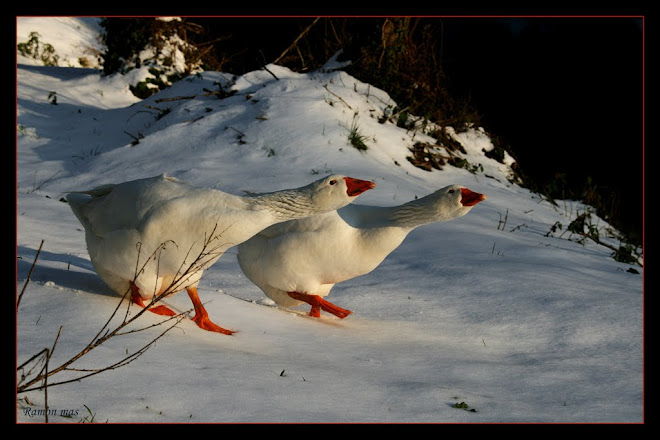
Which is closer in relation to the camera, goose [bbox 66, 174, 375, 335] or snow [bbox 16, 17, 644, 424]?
snow [bbox 16, 17, 644, 424]

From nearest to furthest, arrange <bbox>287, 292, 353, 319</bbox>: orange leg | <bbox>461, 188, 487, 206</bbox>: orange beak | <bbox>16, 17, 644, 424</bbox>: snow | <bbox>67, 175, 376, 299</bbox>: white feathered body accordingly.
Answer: <bbox>16, 17, 644, 424</bbox>: snow < <bbox>67, 175, 376, 299</bbox>: white feathered body < <bbox>461, 188, 487, 206</bbox>: orange beak < <bbox>287, 292, 353, 319</bbox>: orange leg

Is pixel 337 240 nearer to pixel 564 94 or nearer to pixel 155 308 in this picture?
pixel 155 308

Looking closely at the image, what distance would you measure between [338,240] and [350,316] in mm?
664

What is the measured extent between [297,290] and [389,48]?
7.38 m

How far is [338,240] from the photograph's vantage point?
170 inches

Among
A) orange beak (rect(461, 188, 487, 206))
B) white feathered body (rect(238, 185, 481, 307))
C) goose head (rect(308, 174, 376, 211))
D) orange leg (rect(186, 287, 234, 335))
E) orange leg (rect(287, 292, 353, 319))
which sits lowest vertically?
orange leg (rect(287, 292, 353, 319))

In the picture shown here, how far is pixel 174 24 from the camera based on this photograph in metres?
14.9

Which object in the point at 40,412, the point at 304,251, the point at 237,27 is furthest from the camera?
the point at 237,27

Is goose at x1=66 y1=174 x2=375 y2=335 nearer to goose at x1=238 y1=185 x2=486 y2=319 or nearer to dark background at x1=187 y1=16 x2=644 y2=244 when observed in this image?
goose at x1=238 y1=185 x2=486 y2=319

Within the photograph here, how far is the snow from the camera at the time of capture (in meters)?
2.94

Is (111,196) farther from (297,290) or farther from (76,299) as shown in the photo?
(297,290)

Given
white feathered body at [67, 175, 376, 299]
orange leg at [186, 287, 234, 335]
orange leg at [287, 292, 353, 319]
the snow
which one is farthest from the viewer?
orange leg at [287, 292, 353, 319]

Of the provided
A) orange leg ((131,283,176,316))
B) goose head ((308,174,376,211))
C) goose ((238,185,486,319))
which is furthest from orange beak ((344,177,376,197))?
orange leg ((131,283,176,316))

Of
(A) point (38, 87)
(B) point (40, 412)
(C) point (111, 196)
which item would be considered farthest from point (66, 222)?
(A) point (38, 87)
